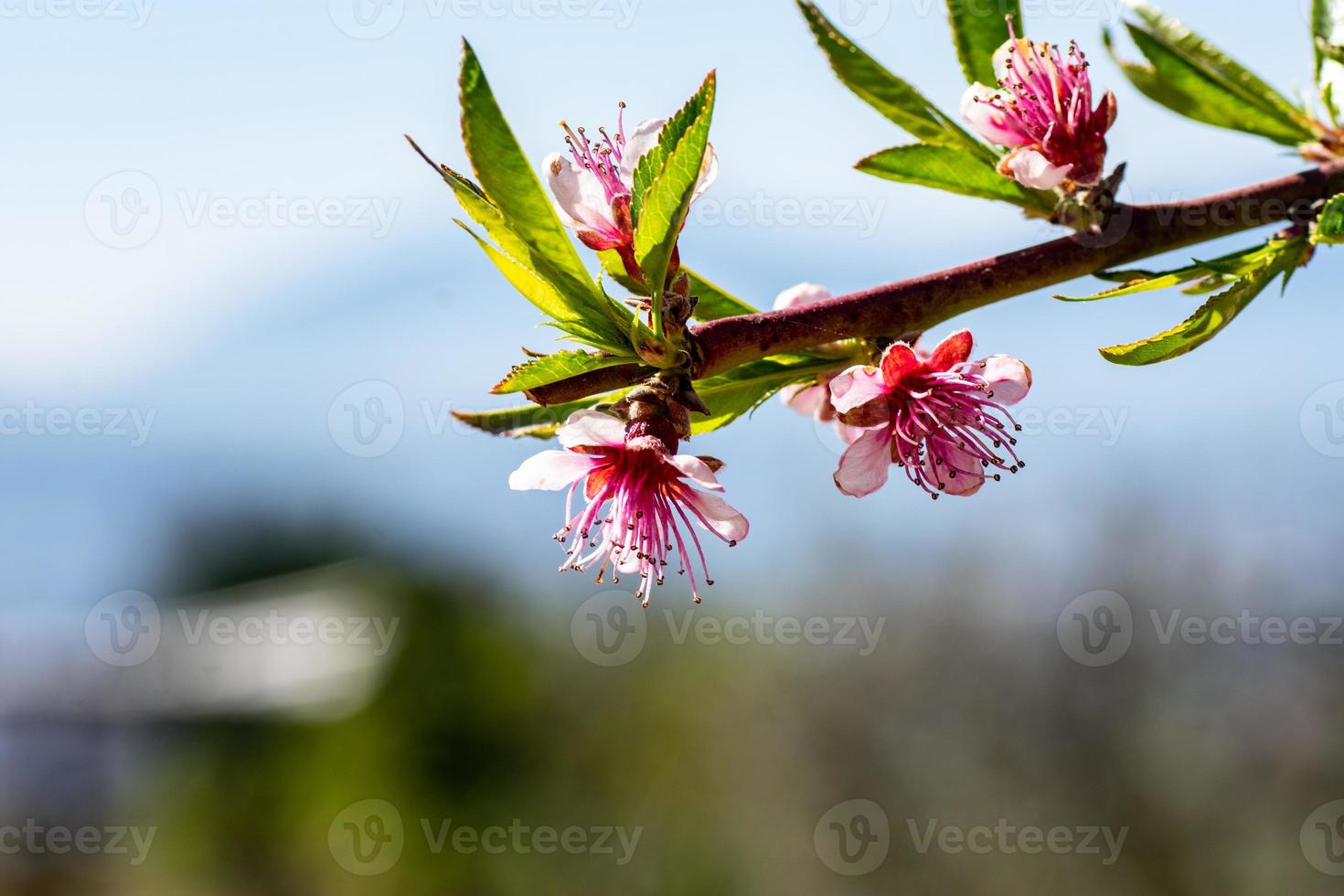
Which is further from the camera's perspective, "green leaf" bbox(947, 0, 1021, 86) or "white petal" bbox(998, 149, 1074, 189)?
"green leaf" bbox(947, 0, 1021, 86)

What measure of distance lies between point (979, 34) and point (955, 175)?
0.17 meters

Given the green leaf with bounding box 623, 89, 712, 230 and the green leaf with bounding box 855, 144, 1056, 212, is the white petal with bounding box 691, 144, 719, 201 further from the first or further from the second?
the green leaf with bounding box 855, 144, 1056, 212

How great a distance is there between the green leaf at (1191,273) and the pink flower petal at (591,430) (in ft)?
1.40

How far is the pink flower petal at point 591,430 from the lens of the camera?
3.02 ft

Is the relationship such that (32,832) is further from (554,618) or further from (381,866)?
(554,618)

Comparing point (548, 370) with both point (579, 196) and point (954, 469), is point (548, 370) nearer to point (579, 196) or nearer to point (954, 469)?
point (579, 196)

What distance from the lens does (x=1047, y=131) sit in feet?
3.61

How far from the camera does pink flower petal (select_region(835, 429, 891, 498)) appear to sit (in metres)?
1.04

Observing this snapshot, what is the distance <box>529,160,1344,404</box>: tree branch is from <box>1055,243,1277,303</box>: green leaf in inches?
0.7

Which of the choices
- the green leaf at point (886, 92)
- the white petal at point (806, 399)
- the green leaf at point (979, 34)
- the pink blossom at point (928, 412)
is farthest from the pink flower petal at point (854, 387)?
the green leaf at point (979, 34)

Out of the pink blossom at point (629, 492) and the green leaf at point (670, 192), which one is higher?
the green leaf at point (670, 192)

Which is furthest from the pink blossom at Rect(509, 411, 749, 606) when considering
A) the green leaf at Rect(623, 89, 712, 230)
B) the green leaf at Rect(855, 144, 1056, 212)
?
the green leaf at Rect(855, 144, 1056, 212)

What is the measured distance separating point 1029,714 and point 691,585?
7.90m

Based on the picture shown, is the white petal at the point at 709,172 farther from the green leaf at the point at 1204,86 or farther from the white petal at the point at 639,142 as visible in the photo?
the green leaf at the point at 1204,86
